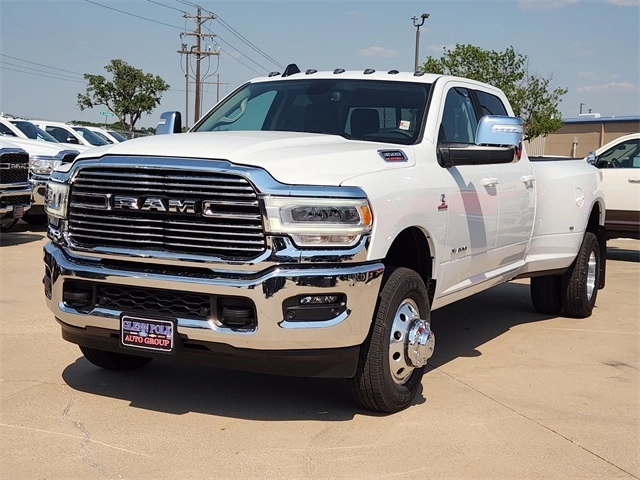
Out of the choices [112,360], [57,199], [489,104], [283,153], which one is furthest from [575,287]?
[57,199]

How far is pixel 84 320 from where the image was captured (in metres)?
4.73

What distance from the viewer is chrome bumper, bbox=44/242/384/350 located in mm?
4285

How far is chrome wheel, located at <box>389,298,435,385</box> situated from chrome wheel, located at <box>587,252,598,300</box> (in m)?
4.01

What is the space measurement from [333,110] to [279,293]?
2107 millimetres

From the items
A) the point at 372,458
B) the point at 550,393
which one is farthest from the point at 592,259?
the point at 372,458

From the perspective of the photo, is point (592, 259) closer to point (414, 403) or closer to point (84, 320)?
point (414, 403)

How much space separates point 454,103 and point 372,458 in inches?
117

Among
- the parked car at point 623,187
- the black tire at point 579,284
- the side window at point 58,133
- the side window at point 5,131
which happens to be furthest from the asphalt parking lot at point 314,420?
the side window at point 58,133

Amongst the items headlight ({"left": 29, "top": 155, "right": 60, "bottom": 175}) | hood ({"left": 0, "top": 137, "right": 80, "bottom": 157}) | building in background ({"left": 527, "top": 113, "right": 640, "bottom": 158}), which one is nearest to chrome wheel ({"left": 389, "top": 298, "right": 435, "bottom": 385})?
headlight ({"left": 29, "top": 155, "right": 60, "bottom": 175})

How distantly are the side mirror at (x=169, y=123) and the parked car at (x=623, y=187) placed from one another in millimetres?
8102

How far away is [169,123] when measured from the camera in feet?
20.8

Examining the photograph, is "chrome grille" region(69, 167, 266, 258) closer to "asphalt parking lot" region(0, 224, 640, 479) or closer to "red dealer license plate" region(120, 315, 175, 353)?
"red dealer license plate" region(120, 315, 175, 353)

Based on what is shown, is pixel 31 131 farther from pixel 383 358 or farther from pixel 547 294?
pixel 383 358

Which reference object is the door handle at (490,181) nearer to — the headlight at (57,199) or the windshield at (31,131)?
the headlight at (57,199)
